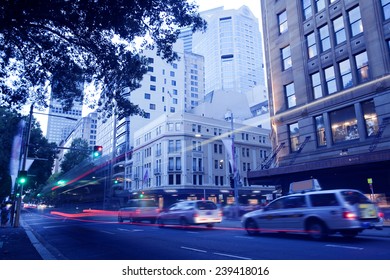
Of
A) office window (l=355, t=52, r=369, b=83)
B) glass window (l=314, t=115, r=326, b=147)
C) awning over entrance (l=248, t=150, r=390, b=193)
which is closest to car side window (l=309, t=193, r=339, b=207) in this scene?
awning over entrance (l=248, t=150, r=390, b=193)

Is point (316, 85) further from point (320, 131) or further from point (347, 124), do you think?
point (347, 124)

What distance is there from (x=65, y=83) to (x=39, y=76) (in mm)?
1076

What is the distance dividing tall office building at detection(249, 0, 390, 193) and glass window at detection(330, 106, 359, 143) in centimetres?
6

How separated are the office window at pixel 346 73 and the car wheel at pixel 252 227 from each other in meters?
11.6

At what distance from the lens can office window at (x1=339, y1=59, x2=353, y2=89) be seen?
19595 millimetres

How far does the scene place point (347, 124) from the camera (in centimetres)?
1939

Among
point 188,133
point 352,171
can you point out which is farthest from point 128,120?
point 352,171

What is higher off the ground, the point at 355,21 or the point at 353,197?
the point at 355,21

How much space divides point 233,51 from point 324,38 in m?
143

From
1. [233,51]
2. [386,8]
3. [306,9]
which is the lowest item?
[386,8]

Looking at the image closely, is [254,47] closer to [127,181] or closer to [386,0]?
[127,181]

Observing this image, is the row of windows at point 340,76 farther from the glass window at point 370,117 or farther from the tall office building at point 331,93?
the glass window at point 370,117

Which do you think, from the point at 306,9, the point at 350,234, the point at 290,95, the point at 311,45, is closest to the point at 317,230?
the point at 350,234

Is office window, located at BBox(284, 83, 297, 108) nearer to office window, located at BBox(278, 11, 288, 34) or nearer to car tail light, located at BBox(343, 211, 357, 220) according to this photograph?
office window, located at BBox(278, 11, 288, 34)
